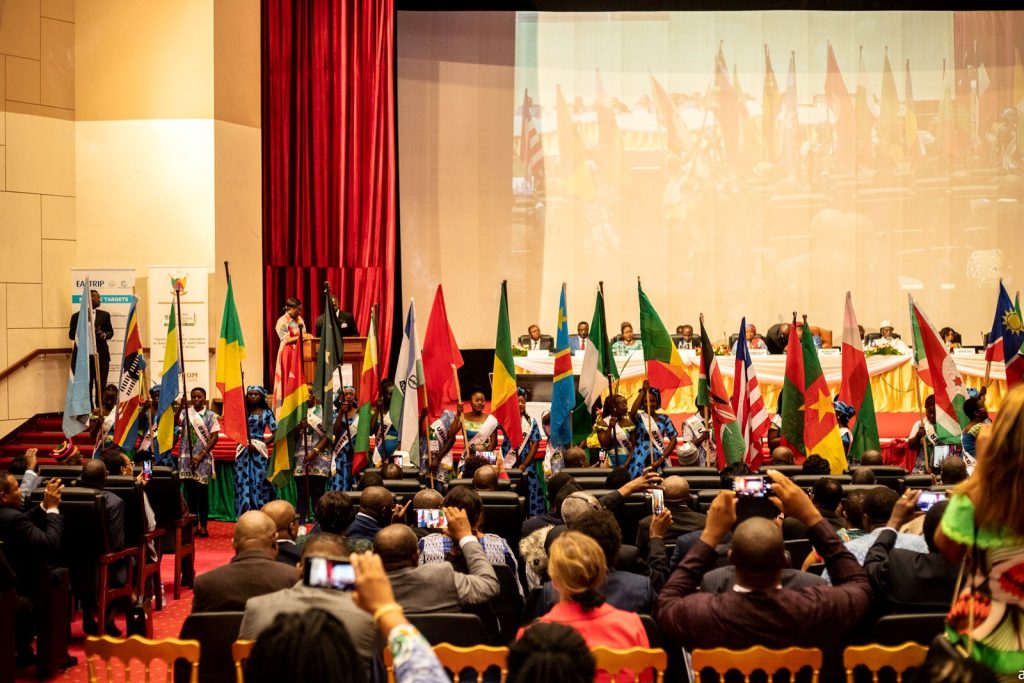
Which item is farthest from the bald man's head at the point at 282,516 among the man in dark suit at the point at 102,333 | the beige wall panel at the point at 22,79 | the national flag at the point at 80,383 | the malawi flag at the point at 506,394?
the beige wall panel at the point at 22,79

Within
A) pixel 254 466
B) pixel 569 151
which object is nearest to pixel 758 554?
pixel 254 466

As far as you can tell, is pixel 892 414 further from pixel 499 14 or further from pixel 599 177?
pixel 499 14

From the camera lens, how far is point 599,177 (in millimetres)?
19156

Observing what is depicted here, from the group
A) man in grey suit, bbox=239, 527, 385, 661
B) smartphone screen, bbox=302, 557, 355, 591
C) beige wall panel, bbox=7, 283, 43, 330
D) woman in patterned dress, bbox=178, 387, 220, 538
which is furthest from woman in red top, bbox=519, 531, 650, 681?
beige wall panel, bbox=7, 283, 43, 330

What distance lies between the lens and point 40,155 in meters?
15.0

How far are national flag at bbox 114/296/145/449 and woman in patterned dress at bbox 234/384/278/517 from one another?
3.63 ft

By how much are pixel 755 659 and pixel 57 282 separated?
13940mm

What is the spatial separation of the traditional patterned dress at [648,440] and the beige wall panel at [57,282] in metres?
8.69

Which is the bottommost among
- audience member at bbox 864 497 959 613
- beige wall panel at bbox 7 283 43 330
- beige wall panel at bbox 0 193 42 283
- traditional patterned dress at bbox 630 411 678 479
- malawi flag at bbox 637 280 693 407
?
traditional patterned dress at bbox 630 411 678 479

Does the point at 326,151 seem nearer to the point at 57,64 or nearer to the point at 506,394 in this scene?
the point at 57,64

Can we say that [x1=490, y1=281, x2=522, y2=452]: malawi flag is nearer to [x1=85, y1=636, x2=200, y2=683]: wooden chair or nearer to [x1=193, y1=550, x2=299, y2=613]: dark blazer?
[x1=193, y1=550, x2=299, y2=613]: dark blazer

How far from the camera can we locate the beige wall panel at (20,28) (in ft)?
48.2

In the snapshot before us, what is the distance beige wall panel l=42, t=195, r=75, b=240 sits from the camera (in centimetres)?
1508

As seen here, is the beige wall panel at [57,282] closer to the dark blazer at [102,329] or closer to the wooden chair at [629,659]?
the dark blazer at [102,329]
